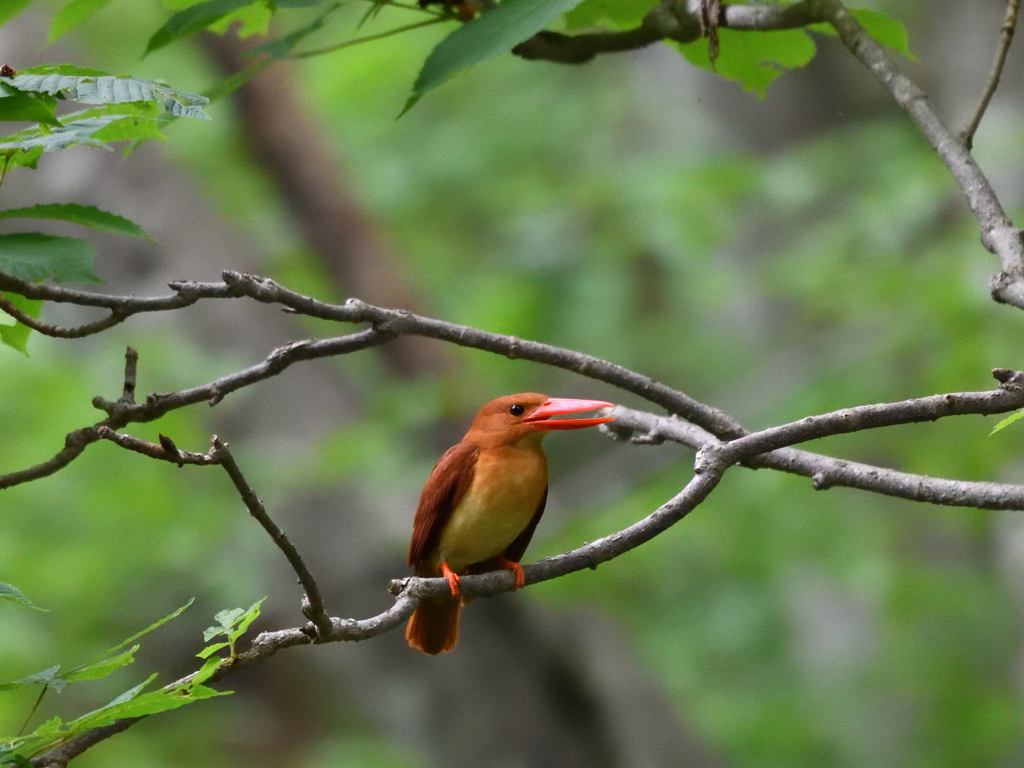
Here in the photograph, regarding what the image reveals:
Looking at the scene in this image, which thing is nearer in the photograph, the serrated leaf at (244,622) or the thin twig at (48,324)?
the serrated leaf at (244,622)

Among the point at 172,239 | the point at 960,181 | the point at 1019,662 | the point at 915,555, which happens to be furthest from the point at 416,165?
the point at 960,181

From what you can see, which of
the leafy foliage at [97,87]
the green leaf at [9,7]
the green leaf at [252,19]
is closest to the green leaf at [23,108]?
the leafy foliage at [97,87]

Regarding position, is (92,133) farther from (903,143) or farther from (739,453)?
(903,143)

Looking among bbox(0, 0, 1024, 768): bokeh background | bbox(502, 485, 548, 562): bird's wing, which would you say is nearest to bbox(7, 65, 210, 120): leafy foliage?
bbox(502, 485, 548, 562): bird's wing

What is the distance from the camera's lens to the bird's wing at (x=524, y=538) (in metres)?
3.77

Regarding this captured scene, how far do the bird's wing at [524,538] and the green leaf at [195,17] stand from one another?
72.3 inches

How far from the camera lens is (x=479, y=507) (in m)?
3.63

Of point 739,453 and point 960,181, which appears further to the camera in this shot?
point 960,181

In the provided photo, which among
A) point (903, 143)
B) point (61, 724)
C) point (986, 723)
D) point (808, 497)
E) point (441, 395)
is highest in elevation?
point (61, 724)

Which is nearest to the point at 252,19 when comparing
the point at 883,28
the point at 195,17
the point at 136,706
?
the point at 195,17

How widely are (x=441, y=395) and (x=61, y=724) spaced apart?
5.47 metres

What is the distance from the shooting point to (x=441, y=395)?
23.8ft

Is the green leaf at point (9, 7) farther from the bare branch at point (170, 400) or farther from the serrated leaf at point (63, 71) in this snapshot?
the bare branch at point (170, 400)

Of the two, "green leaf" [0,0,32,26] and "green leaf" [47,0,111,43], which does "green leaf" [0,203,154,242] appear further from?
"green leaf" [47,0,111,43]
